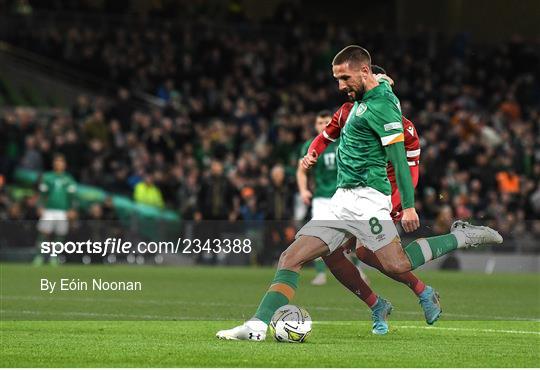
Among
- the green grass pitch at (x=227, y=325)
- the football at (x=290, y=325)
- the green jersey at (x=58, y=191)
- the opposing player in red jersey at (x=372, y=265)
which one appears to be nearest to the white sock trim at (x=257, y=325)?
the green grass pitch at (x=227, y=325)

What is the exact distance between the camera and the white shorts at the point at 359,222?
1048 cm

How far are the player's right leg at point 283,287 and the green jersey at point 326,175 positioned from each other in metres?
7.69

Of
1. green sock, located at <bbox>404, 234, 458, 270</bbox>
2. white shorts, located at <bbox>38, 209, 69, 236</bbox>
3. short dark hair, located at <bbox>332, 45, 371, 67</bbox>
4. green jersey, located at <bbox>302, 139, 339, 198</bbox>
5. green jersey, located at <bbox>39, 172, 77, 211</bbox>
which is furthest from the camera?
green jersey, located at <bbox>39, 172, 77, 211</bbox>

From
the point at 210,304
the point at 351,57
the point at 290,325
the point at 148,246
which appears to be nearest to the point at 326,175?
the point at 210,304

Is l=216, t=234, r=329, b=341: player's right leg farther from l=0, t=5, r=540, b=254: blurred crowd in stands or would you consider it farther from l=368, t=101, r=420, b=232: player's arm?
l=0, t=5, r=540, b=254: blurred crowd in stands

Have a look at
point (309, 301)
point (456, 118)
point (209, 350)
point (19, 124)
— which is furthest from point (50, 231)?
point (209, 350)

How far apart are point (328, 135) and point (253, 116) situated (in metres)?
20.4

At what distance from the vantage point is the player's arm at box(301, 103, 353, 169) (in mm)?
11062

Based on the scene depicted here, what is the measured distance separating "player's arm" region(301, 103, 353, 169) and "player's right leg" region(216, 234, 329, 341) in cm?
83

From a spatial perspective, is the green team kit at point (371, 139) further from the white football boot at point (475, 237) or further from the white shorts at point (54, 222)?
the white shorts at point (54, 222)

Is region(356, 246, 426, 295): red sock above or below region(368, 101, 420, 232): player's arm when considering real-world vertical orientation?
below

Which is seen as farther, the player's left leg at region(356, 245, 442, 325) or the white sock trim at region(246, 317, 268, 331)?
the player's left leg at region(356, 245, 442, 325)

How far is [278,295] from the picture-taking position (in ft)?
33.8

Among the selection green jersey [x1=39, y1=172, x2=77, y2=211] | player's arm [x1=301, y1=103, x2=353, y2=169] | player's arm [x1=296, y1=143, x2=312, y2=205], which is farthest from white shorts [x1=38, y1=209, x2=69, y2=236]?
player's arm [x1=301, y1=103, x2=353, y2=169]
